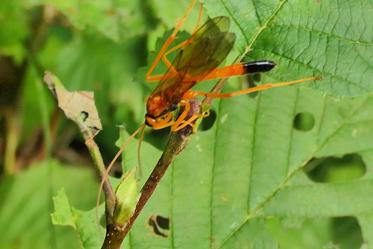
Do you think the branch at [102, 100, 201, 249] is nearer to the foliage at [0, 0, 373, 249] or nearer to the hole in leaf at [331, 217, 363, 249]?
the foliage at [0, 0, 373, 249]

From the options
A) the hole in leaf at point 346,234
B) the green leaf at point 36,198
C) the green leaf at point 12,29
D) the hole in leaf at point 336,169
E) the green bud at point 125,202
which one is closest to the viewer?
the green bud at point 125,202

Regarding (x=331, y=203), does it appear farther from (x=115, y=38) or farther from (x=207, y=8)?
(x=115, y=38)

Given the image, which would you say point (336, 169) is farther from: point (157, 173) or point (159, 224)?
point (157, 173)

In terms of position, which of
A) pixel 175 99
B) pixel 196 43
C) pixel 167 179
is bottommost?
pixel 167 179

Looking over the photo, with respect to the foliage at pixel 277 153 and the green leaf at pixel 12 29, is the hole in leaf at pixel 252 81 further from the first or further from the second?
the green leaf at pixel 12 29

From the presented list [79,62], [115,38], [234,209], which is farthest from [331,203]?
[79,62]

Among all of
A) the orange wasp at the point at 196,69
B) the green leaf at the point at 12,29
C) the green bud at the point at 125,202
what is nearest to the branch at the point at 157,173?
the green bud at the point at 125,202
